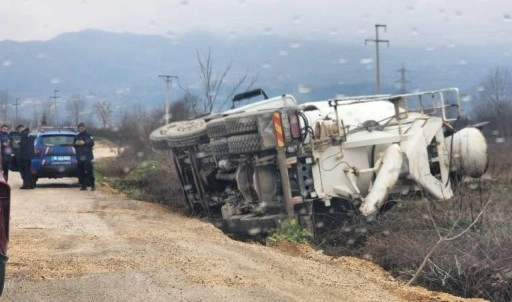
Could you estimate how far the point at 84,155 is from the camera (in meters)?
18.5

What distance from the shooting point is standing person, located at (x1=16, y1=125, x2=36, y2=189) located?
63.7 ft

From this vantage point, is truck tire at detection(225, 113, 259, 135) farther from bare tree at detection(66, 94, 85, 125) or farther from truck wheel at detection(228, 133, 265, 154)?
bare tree at detection(66, 94, 85, 125)

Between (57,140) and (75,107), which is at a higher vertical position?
(57,140)

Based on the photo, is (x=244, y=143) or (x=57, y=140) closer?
(x=244, y=143)

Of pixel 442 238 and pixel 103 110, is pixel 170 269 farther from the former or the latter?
pixel 103 110

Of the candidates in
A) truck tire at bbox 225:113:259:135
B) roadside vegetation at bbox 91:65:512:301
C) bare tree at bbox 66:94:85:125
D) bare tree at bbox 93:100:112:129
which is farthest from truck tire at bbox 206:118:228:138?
bare tree at bbox 66:94:85:125

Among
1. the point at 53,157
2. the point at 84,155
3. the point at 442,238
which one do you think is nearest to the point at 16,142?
the point at 53,157

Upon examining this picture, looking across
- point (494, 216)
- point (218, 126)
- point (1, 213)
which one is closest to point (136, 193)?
point (218, 126)

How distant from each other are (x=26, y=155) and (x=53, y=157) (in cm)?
112

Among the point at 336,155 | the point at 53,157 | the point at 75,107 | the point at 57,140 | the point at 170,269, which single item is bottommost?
the point at 75,107

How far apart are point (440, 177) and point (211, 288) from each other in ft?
16.7

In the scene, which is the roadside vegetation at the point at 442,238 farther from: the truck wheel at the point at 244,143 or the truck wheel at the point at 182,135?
the truck wheel at the point at 182,135

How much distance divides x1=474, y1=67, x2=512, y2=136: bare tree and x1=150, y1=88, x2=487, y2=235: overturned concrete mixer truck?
14122 mm

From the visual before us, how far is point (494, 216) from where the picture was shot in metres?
8.72
